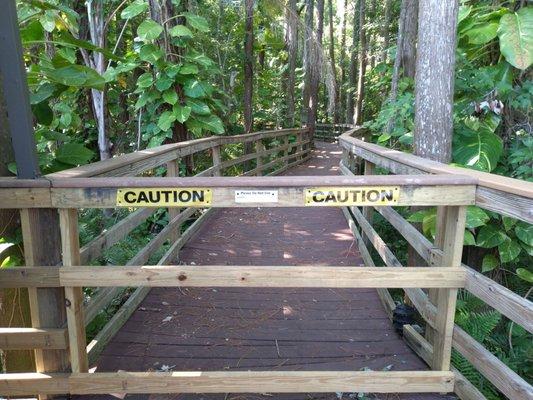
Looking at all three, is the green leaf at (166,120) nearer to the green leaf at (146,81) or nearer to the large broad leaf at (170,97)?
the large broad leaf at (170,97)

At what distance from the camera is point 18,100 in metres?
2.26

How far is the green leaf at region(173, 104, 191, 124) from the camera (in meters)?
7.12

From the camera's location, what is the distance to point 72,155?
118 inches

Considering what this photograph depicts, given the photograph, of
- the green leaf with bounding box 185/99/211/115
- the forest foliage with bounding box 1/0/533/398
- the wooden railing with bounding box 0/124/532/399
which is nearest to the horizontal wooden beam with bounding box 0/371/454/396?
the wooden railing with bounding box 0/124/532/399

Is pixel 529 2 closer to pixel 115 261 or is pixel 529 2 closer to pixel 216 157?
pixel 216 157

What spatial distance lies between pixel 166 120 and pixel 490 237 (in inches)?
197

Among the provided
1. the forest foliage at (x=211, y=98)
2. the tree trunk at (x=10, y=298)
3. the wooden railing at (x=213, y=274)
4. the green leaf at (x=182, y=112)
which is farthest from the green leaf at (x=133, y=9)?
the wooden railing at (x=213, y=274)

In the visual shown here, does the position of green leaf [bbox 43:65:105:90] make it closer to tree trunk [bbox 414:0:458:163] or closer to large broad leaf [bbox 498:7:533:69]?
tree trunk [bbox 414:0:458:163]

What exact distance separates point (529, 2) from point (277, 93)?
18362mm

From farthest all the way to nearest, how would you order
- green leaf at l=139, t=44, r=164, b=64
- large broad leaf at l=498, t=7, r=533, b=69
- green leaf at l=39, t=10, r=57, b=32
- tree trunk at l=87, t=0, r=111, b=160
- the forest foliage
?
tree trunk at l=87, t=0, r=111, b=160 → green leaf at l=139, t=44, r=164, b=64 → large broad leaf at l=498, t=7, r=533, b=69 → green leaf at l=39, t=10, r=57, b=32 → the forest foliage

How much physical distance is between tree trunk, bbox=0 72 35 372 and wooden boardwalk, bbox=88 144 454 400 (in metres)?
0.44

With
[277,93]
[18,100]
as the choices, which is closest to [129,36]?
[18,100]

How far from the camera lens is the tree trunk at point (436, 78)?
4047 mm

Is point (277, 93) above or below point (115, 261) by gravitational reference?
above
